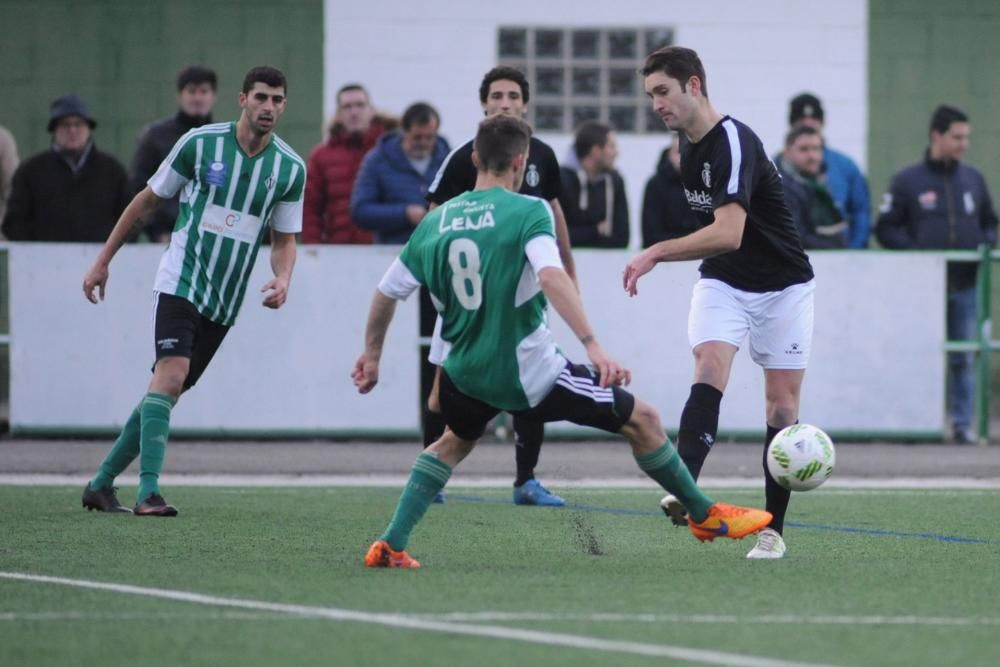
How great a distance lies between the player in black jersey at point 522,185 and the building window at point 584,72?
25.8ft

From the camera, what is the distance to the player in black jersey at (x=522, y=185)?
9688 millimetres

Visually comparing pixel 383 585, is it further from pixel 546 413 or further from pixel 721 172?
pixel 721 172

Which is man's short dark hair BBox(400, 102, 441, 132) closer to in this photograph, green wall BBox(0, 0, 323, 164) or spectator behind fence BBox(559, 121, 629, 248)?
spectator behind fence BBox(559, 121, 629, 248)

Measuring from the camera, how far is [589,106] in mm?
17828

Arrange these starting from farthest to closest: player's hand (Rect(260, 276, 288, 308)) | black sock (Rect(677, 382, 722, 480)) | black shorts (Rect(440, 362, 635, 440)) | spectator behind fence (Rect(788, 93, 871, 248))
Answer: spectator behind fence (Rect(788, 93, 871, 248))
player's hand (Rect(260, 276, 288, 308))
black sock (Rect(677, 382, 722, 480))
black shorts (Rect(440, 362, 635, 440))

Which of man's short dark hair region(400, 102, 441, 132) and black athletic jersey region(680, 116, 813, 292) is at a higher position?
man's short dark hair region(400, 102, 441, 132)

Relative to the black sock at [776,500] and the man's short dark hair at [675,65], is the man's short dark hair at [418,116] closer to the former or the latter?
the man's short dark hair at [675,65]

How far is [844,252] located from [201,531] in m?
6.67

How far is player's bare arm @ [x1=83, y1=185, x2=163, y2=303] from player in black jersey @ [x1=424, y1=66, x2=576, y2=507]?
57.7 inches

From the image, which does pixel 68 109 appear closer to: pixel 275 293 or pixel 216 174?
pixel 216 174

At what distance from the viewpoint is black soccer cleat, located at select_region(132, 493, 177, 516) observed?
9.13 m

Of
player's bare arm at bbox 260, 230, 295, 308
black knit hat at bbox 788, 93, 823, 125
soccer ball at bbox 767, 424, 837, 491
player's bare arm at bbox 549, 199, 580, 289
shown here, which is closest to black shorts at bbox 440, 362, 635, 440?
soccer ball at bbox 767, 424, 837, 491

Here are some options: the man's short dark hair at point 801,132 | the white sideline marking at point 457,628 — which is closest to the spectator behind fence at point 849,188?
the man's short dark hair at point 801,132

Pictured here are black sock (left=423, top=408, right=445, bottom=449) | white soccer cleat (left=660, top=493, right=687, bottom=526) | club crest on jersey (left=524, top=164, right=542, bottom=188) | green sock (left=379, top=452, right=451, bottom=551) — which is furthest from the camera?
black sock (left=423, top=408, right=445, bottom=449)
